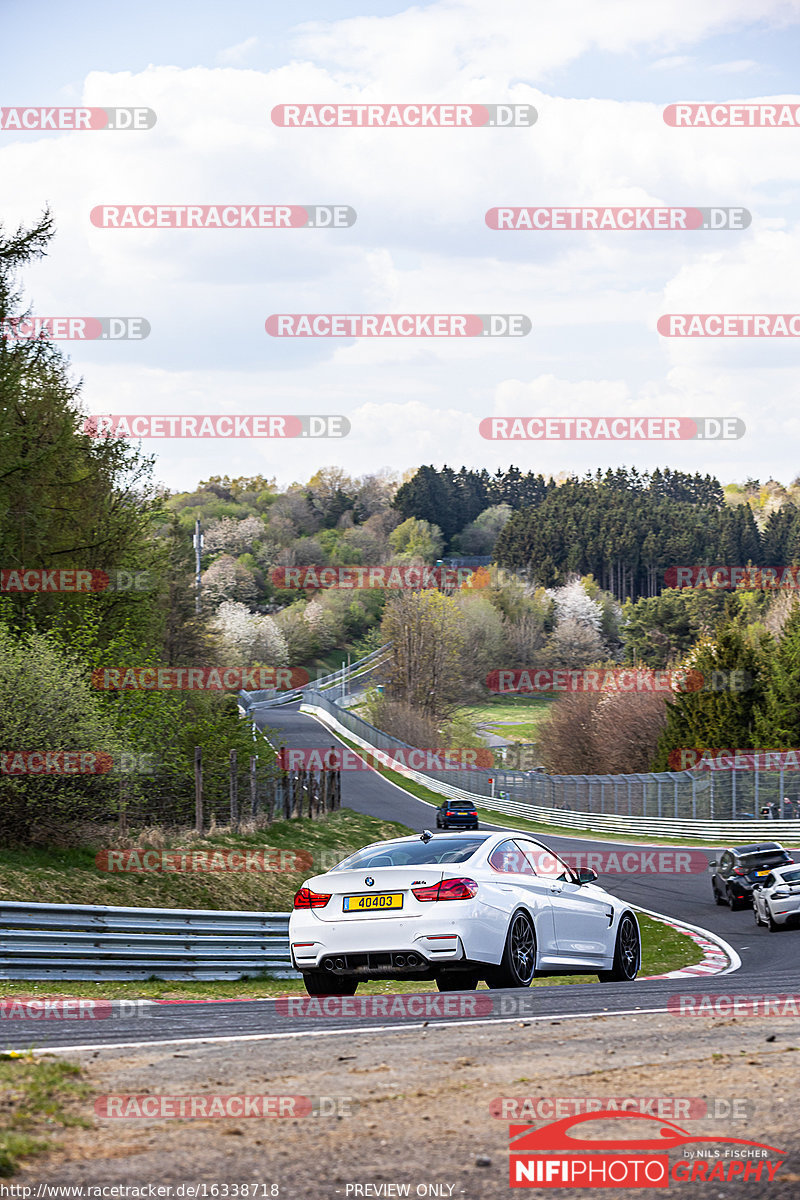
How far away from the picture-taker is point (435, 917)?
396 inches

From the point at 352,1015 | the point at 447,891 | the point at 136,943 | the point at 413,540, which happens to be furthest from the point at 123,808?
the point at 413,540

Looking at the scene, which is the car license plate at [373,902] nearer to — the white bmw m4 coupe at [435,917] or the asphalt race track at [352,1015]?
the white bmw m4 coupe at [435,917]

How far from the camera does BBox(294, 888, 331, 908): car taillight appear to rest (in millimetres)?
10555

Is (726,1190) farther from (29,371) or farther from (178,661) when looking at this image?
(178,661)

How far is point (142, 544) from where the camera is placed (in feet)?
116

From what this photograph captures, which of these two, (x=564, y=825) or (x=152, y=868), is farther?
(x=564, y=825)

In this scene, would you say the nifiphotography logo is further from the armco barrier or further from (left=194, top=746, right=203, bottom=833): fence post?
the armco barrier

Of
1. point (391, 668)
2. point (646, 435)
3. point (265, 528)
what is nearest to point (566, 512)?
point (265, 528)

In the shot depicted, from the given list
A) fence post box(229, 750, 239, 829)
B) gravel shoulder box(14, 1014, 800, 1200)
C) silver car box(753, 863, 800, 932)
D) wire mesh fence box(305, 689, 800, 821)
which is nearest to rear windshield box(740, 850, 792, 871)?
silver car box(753, 863, 800, 932)

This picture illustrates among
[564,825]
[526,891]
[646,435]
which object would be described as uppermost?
[646,435]

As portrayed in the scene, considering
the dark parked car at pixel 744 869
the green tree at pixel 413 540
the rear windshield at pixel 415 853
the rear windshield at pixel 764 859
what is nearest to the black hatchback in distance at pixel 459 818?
the dark parked car at pixel 744 869

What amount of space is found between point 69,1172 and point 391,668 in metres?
91.3

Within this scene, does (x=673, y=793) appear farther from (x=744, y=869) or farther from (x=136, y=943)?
(x=136, y=943)

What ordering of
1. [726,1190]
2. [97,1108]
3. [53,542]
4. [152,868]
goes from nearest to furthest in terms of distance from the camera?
[726,1190] → [97,1108] → [152,868] → [53,542]
